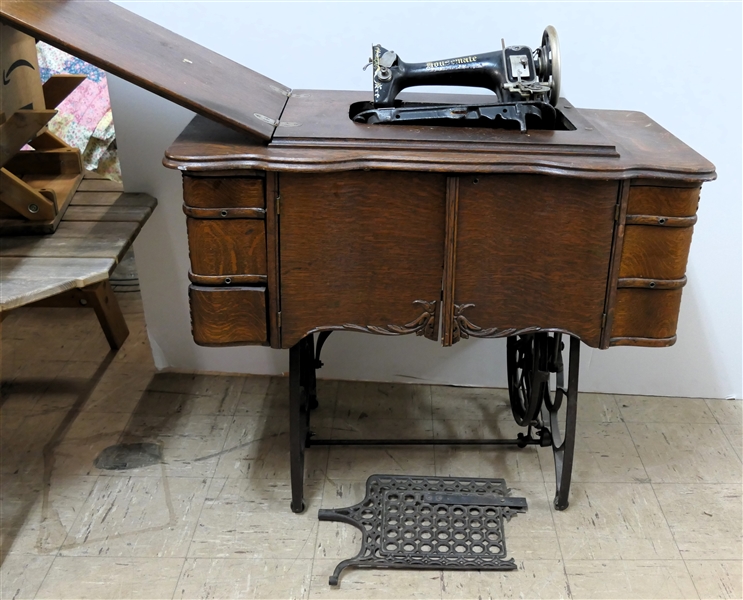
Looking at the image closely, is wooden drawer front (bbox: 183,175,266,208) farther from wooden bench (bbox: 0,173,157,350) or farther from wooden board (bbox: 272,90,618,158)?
wooden bench (bbox: 0,173,157,350)

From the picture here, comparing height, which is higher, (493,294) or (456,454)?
(493,294)

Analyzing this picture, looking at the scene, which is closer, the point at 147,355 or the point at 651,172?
the point at 651,172

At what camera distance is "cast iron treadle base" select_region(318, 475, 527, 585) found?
2.03 metres

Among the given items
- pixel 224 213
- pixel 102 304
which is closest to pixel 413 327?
pixel 224 213

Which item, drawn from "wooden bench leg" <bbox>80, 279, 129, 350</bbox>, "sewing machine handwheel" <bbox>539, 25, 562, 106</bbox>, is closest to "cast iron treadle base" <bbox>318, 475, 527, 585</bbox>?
"sewing machine handwheel" <bbox>539, 25, 562, 106</bbox>

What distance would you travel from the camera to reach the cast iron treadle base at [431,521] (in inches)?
79.8

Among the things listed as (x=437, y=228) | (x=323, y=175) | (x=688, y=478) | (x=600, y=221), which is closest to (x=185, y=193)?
(x=323, y=175)

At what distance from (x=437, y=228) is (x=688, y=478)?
1.23 meters

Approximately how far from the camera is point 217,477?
233cm

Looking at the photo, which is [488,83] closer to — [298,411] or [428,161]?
[428,161]

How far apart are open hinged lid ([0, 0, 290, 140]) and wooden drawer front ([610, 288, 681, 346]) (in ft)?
3.08

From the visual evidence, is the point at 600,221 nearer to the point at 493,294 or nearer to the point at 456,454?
the point at 493,294

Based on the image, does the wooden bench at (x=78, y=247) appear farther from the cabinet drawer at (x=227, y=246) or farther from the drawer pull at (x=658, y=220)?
the drawer pull at (x=658, y=220)

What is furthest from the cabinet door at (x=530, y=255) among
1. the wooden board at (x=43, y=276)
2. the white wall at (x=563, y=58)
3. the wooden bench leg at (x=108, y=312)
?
the wooden bench leg at (x=108, y=312)
